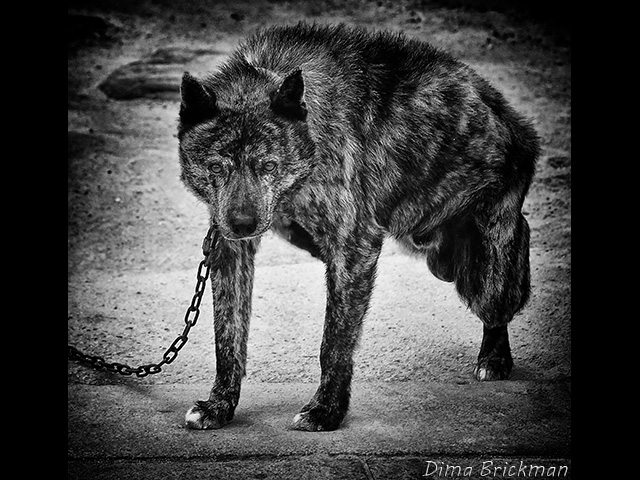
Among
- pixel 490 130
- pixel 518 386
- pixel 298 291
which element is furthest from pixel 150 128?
pixel 518 386

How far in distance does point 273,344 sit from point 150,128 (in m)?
2.71

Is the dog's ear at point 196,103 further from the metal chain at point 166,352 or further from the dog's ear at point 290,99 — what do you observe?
the metal chain at point 166,352

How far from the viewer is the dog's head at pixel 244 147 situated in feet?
11.4

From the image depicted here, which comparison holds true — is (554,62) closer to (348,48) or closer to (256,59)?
(348,48)

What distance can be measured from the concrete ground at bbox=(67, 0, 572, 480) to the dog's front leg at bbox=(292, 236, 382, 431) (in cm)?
14

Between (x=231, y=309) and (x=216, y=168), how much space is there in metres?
0.68

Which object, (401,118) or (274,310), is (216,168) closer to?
(401,118)

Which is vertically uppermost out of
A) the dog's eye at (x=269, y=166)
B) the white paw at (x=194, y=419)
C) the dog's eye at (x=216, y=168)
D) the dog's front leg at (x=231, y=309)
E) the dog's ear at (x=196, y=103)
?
the dog's ear at (x=196, y=103)

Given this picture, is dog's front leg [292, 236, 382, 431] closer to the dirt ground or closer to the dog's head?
the dog's head

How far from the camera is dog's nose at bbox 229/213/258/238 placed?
3.42 m

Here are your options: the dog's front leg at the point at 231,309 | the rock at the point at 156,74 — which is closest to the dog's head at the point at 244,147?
the dog's front leg at the point at 231,309

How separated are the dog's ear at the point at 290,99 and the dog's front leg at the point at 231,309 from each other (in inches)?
25.1

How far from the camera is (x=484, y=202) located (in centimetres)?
431

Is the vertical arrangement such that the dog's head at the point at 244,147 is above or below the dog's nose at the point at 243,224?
above
